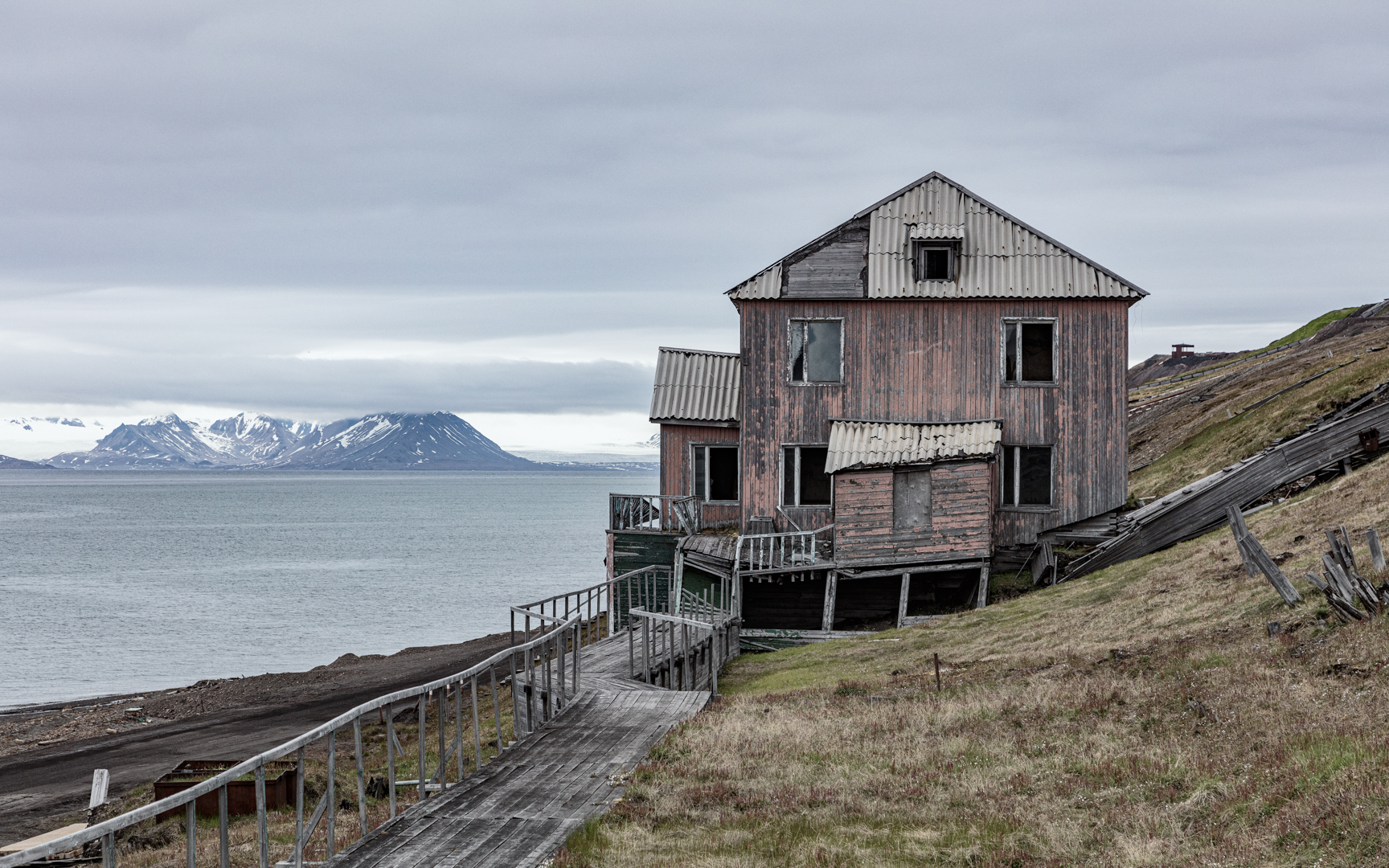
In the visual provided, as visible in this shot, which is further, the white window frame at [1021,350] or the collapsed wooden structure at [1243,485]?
the white window frame at [1021,350]

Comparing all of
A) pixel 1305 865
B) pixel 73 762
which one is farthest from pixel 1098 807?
pixel 73 762

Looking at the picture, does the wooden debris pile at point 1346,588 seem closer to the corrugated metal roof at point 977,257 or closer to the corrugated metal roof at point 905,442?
the corrugated metal roof at point 905,442

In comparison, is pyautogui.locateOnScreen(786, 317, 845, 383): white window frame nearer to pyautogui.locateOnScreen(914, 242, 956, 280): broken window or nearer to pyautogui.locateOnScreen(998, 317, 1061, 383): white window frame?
pyautogui.locateOnScreen(914, 242, 956, 280): broken window

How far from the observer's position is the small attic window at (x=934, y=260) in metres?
30.1

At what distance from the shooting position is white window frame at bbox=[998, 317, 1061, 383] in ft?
97.0

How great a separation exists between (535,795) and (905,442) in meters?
18.3

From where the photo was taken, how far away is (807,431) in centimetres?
3053

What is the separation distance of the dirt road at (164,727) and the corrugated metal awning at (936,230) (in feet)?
71.4

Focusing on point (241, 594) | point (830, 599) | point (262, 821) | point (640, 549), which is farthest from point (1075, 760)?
point (241, 594)

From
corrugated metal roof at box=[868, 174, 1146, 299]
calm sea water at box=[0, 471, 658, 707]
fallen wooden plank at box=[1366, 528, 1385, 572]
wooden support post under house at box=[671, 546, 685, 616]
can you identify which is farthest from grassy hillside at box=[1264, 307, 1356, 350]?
fallen wooden plank at box=[1366, 528, 1385, 572]

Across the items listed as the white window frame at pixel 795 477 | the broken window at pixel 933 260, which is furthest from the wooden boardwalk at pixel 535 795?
the broken window at pixel 933 260

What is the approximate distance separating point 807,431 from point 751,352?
2.58 meters

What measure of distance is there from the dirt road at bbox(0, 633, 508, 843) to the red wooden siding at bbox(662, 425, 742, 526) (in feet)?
40.7

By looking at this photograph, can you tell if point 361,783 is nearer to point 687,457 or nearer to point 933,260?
point 933,260
